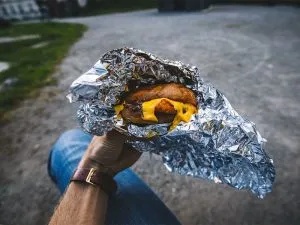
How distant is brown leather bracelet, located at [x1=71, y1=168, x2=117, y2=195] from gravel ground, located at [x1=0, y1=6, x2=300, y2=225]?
40.5 inches

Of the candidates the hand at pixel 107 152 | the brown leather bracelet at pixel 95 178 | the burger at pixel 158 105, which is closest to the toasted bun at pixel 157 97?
the burger at pixel 158 105

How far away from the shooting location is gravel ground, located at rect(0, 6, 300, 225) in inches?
80.3

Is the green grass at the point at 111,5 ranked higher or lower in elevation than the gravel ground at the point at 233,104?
lower

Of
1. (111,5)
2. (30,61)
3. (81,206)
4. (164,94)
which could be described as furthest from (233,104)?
(111,5)

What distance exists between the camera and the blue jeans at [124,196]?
1.28 m

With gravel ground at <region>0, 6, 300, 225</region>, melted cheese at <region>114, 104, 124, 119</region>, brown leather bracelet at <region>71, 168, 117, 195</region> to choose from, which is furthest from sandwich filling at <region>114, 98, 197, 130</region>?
gravel ground at <region>0, 6, 300, 225</region>

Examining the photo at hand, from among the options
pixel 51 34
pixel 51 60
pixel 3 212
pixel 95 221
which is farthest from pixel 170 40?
pixel 95 221

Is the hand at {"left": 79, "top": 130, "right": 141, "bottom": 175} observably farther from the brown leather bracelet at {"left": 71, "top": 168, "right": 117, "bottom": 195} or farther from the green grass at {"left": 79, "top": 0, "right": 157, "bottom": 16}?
the green grass at {"left": 79, "top": 0, "right": 157, "bottom": 16}

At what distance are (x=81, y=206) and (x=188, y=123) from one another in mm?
640

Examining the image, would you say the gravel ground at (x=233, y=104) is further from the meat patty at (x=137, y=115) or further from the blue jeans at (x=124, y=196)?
the meat patty at (x=137, y=115)

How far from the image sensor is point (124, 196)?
1390 mm

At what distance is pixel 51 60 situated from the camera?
5738 mm

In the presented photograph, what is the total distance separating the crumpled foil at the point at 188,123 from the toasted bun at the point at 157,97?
4 cm

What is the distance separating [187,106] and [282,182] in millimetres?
1497
